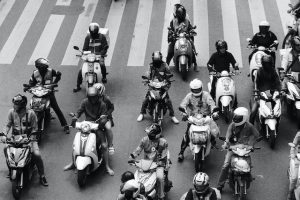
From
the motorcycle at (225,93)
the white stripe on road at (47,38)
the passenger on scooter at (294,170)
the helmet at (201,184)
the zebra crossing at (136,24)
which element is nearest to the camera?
the helmet at (201,184)

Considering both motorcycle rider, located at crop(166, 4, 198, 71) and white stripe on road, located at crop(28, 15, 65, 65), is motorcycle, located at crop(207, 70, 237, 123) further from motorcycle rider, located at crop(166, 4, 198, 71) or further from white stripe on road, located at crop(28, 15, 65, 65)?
white stripe on road, located at crop(28, 15, 65, 65)

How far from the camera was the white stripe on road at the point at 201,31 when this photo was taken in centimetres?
2020

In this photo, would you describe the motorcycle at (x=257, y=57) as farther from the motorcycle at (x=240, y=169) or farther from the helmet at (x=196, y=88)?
the motorcycle at (x=240, y=169)

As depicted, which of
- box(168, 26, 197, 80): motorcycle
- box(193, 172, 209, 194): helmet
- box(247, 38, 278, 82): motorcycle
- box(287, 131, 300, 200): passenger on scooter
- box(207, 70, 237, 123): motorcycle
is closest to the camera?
box(193, 172, 209, 194): helmet

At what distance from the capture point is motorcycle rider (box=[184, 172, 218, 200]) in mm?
12172

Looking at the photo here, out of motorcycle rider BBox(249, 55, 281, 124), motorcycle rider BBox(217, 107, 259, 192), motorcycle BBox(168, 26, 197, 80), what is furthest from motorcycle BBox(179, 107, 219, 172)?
motorcycle BBox(168, 26, 197, 80)

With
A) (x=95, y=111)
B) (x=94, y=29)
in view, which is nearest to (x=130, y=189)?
(x=95, y=111)

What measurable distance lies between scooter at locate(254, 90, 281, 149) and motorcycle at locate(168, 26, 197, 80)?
3.28 meters

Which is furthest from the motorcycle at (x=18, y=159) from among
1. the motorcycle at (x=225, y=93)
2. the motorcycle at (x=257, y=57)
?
the motorcycle at (x=257, y=57)

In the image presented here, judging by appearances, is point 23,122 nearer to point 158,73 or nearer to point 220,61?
point 158,73

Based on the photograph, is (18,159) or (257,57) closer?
(18,159)

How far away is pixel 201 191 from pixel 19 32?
11.9 metres

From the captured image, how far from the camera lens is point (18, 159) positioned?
13.9 m

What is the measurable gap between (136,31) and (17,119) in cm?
817
